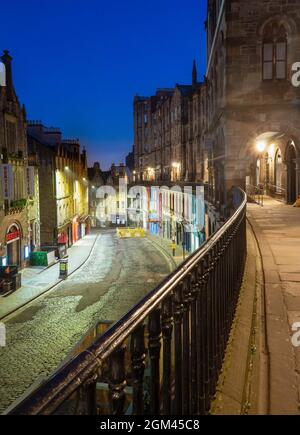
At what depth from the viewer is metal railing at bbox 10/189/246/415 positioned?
64.4 inches

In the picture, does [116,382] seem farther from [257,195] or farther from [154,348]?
[257,195]

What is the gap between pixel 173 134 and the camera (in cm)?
6228

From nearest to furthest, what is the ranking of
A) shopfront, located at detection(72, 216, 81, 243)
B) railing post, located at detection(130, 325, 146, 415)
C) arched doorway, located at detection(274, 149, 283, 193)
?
railing post, located at detection(130, 325, 146, 415) → arched doorway, located at detection(274, 149, 283, 193) → shopfront, located at detection(72, 216, 81, 243)

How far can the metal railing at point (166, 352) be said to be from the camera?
1.63 metres

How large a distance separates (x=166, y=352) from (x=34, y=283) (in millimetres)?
25868

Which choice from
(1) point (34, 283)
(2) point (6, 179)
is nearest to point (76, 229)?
(1) point (34, 283)

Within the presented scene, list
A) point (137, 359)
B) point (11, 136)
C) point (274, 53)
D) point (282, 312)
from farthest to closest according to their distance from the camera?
point (11, 136) → point (274, 53) → point (282, 312) → point (137, 359)

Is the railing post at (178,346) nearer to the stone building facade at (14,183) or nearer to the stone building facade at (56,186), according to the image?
the stone building facade at (14,183)

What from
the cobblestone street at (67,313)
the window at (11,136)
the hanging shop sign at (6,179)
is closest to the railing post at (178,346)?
the cobblestone street at (67,313)

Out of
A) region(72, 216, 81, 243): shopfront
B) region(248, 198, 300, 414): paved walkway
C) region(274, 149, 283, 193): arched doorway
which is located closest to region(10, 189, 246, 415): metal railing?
region(248, 198, 300, 414): paved walkway

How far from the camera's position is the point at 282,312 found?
516 cm

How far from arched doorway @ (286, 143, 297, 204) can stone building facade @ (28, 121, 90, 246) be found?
21.8 m

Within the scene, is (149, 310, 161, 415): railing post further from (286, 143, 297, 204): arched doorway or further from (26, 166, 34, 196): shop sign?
(26, 166, 34, 196): shop sign

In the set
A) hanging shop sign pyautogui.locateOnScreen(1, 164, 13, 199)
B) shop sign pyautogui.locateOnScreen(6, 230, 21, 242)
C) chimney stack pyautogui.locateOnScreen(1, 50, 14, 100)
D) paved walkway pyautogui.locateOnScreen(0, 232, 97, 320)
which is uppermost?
chimney stack pyautogui.locateOnScreen(1, 50, 14, 100)
